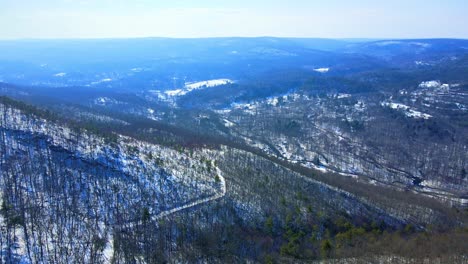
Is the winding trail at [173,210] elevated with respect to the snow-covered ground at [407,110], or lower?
lower

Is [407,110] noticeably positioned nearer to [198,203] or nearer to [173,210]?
[198,203]

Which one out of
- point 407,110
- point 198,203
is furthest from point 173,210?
point 407,110

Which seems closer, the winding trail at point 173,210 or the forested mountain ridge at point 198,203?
the winding trail at point 173,210

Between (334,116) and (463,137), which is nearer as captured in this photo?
(463,137)

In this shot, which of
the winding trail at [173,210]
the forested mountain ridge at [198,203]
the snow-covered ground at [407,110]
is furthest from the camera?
the snow-covered ground at [407,110]

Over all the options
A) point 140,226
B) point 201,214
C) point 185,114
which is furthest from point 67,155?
point 185,114

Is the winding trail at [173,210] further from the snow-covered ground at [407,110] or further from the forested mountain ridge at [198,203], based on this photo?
the snow-covered ground at [407,110]

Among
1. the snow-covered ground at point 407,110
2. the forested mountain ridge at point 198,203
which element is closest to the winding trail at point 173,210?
the forested mountain ridge at point 198,203

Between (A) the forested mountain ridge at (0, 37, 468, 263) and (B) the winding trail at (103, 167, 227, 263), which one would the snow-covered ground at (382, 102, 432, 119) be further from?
(B) the winding trail at (103, 167, 227, 263)

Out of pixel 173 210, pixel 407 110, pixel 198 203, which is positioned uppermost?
pixel 407 110

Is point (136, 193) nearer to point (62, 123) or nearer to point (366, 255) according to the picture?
point (62, 123)

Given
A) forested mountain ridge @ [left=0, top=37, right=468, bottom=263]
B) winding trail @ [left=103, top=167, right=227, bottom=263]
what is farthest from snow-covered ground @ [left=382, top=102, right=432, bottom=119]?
winding trail @ [left=103, top=167, right=227, bottom=263]
